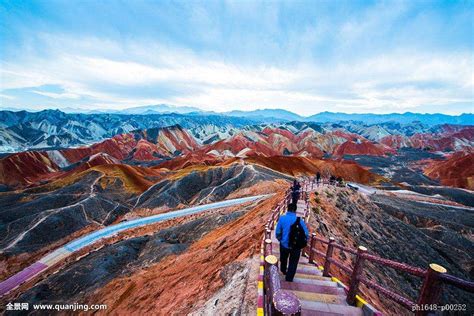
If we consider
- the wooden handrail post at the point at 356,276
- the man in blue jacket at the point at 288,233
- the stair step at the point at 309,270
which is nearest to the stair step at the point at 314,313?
the wooden handrail post at the point at 356,276

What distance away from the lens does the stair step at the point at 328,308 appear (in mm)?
5594

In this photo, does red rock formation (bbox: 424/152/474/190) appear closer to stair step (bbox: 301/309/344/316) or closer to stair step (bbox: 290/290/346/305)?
stair step (bbox: 290/290/346/305)

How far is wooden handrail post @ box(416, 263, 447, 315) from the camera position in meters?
3.75

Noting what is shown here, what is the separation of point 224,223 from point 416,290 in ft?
61.9

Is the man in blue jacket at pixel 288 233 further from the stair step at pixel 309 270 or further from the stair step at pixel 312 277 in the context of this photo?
the stair step at pixel 309 270

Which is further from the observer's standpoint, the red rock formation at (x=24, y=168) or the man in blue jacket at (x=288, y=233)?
the red rock formation at (x=24, y=168)

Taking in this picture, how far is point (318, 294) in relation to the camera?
642cm

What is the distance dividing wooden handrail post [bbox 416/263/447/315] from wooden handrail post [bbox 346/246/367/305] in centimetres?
187

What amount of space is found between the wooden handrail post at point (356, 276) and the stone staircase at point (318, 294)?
201 mm

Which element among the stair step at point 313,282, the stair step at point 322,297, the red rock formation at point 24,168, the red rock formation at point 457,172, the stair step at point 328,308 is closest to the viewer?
the stair step at point 328,308

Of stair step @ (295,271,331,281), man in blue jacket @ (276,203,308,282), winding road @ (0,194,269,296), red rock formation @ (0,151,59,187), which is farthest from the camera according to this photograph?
red rock formation @ (0,151,59,187)

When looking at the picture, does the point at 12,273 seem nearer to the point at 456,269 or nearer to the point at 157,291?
the point at 157,291

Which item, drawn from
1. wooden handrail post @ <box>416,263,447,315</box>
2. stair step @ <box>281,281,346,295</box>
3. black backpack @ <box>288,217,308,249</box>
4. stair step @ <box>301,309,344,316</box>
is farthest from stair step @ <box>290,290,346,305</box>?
wooden handrail post @ <box>416,263,447,315</box>

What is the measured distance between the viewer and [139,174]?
7106 cm
